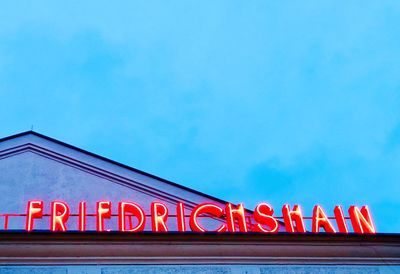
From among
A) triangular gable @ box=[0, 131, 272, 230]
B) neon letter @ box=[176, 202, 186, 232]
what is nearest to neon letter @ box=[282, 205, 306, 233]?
neon letter @ box=[176, 202, 186, 232]

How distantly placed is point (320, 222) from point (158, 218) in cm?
460

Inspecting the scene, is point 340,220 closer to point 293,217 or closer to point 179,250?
point 293,217

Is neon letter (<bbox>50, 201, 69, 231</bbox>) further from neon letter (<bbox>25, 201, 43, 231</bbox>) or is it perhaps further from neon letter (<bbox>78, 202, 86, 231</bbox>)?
neon letter (<bbox>25, 201, 43, 231</bbox>)

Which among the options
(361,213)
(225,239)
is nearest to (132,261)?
(225,239)

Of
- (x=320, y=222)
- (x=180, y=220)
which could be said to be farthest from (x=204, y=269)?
(x=320, y=222)

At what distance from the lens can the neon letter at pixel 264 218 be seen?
16875 millimetres

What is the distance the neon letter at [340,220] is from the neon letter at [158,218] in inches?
196

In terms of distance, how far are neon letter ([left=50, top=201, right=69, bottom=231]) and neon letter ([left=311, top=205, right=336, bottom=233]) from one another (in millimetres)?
6901

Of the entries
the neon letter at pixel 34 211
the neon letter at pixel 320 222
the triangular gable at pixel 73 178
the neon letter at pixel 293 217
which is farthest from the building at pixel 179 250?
the triangular gable at pixel 73 178

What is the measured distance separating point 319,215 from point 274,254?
9.38 feet

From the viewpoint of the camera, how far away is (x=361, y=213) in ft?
57.1

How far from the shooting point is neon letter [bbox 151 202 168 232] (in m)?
16.7

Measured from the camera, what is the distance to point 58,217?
16.6m

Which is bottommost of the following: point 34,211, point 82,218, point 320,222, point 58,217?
point 320,222
